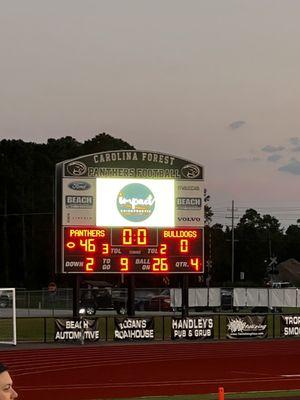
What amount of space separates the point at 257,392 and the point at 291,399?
1512 mm

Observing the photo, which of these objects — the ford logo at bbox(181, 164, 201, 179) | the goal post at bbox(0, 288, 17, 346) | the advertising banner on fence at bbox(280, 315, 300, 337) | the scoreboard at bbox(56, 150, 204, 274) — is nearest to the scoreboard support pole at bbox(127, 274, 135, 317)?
the scoreboard at bbox(56, 150, 204, 274)

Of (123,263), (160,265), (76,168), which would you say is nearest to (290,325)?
(160,265)

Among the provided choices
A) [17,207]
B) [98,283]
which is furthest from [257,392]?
[17,207]

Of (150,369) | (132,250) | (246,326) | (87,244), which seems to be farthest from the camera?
(246,326)

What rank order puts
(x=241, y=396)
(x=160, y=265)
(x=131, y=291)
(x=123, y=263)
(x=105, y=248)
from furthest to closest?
1. (x=131, y=291)
2. (x=160, y=265)
3. (x=123, y=263)
4. (x=105, y=248)
5. (x=241, y=396)

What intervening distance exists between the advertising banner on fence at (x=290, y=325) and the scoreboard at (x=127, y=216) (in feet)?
18.3

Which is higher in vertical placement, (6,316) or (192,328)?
(192,328)

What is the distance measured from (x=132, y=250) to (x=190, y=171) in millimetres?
3887

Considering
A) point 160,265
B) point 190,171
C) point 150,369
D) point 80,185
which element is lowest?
point 150,369

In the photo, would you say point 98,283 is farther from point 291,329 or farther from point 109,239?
point 109,239

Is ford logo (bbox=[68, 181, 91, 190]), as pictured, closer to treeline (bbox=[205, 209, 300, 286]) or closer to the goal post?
the goal post

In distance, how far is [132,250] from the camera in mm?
33906

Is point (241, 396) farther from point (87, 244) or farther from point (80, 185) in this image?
point (80, 185)

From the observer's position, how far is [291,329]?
128 feet
